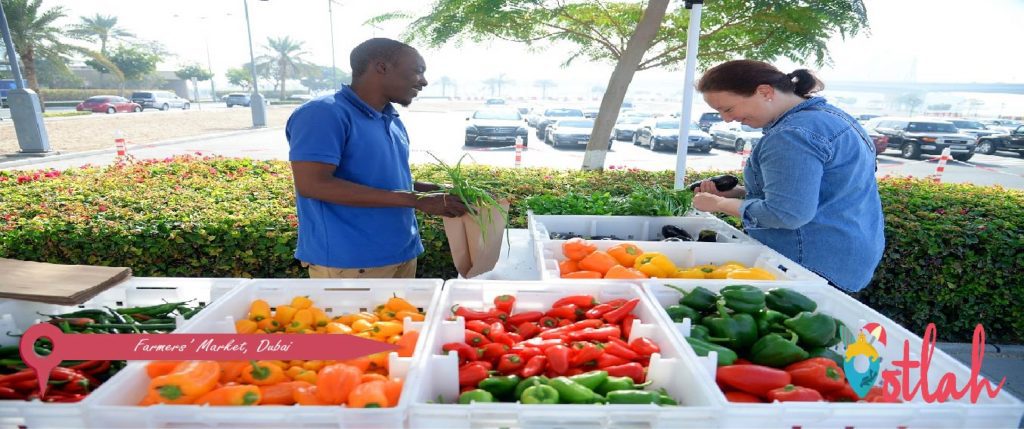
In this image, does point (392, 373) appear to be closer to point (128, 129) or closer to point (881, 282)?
point (881, 282)

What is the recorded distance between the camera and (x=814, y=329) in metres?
1.85

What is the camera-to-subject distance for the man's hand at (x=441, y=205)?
2354 mm

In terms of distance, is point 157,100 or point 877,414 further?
point 157,100

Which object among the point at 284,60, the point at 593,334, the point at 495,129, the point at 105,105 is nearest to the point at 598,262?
the point at 593,334

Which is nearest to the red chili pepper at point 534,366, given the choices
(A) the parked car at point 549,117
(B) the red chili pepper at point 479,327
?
(B) the red chili pepper at point 479,327

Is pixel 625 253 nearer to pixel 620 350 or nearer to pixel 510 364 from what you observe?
pixel 620 350

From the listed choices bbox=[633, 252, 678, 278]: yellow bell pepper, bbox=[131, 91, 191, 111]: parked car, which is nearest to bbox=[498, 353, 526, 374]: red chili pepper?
bbox=[633, 252, 678, 278]: yellow bell pepper

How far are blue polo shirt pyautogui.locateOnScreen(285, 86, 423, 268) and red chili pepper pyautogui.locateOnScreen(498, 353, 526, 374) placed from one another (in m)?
1.05

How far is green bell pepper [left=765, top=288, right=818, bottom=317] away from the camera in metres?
2.06

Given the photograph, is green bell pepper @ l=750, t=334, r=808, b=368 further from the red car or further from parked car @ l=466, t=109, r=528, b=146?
the red car

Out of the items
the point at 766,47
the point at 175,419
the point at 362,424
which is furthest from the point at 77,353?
the point at 766,47

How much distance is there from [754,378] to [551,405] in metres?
0.70

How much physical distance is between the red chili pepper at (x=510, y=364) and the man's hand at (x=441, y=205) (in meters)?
0.82

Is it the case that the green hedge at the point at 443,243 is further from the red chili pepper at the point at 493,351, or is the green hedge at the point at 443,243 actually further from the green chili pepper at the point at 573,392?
the green chili pepper at the point at 573,392
